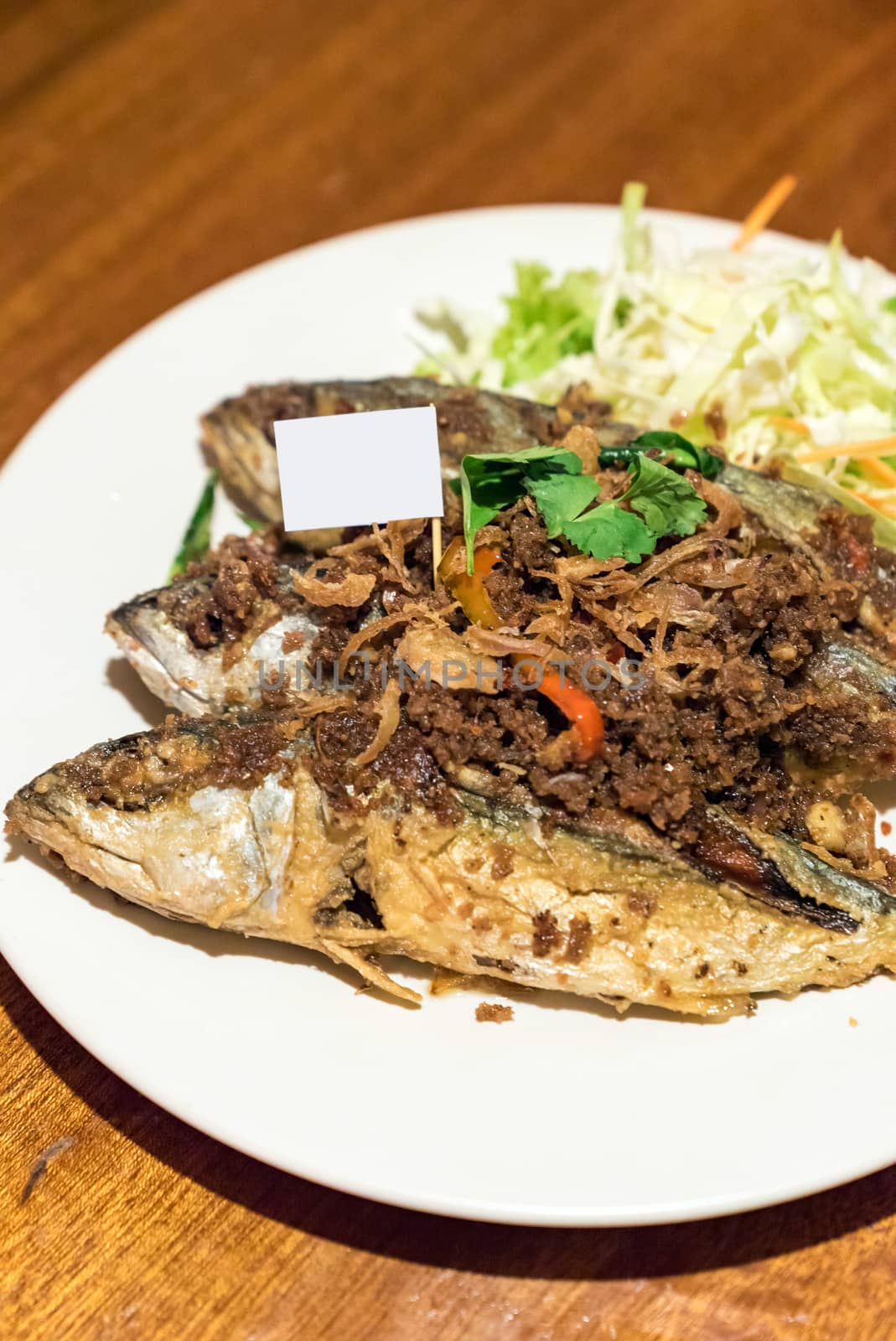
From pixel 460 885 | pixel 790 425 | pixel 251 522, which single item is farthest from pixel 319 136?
pixel 460 885

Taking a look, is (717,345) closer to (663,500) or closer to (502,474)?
(663,500)

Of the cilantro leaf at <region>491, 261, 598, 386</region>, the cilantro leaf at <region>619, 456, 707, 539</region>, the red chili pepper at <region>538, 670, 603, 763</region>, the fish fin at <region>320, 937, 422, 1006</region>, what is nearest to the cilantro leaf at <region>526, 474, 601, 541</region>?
the cilantro leaf at <region>619, 456, 707, 539</region>

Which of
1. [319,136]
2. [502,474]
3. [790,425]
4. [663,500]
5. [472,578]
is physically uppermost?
[319,136]

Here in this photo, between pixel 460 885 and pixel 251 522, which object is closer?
pixel 460 885

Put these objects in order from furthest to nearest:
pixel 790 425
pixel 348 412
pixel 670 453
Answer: pixel 790 425
pixel 348 412
pixel 670 453

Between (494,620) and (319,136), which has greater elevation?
(319,136)

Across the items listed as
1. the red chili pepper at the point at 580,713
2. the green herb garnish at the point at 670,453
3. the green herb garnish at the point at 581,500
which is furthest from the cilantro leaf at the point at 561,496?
the red chili pepper at the point at 580,713

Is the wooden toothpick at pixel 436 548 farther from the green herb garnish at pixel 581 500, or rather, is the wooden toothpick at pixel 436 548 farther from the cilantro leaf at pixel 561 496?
the cilantro leaf at pixel 561 496
